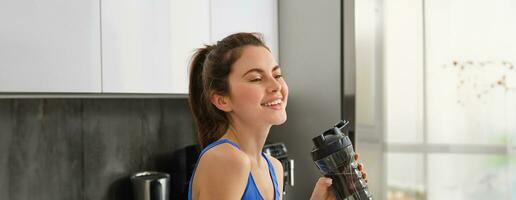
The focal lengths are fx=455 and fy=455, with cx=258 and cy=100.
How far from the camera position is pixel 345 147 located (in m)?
0.83

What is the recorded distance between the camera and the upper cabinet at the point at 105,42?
39.6 inches

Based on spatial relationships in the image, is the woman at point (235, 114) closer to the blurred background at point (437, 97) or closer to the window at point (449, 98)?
the blurred background at point (437, 97)

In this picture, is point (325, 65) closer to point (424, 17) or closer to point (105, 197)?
point (424, 17)

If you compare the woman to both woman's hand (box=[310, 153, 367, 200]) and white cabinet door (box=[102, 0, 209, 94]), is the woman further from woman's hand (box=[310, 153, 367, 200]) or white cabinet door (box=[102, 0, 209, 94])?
white cabinet door (box=[102, 0, 209, 94])

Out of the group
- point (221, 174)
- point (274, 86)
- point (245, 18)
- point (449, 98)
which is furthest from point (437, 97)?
point (221, 174)

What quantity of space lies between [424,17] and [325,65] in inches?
18.8

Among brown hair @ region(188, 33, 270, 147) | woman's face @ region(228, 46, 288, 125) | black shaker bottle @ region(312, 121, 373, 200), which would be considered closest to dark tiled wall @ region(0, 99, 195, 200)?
brown hair @ region(188, 33, 270, 147)

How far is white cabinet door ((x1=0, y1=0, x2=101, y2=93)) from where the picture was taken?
3.22ft

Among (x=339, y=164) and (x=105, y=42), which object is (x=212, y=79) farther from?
(x=105, y=42)

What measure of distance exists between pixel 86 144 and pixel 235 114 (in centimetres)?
79

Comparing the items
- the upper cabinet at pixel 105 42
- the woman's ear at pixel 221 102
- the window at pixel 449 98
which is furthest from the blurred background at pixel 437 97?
the woman's ear at pixel 221 102

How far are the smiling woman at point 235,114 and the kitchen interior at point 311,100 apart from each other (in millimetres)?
452

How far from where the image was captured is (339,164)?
83cm

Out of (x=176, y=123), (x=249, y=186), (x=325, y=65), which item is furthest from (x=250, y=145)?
(x=325, y=65)
